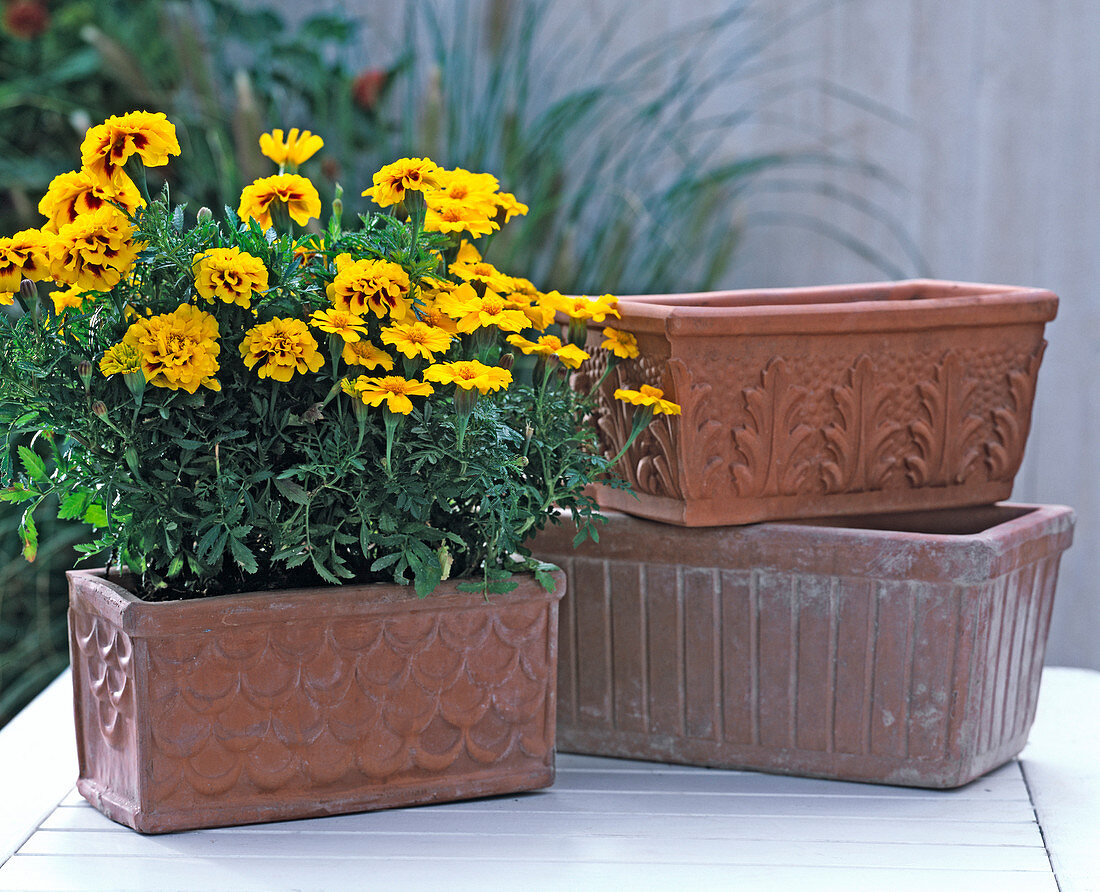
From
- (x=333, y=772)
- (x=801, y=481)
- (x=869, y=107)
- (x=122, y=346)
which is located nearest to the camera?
(x=122, y=346)

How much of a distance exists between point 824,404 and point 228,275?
52cm

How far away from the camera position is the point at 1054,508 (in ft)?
3.95

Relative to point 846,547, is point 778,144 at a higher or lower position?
higher

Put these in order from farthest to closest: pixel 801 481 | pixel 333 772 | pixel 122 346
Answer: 1. pixel 801 481
2. pixel 333 772
3. pixel 122 346

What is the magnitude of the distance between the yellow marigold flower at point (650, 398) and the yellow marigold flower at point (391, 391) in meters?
0.19

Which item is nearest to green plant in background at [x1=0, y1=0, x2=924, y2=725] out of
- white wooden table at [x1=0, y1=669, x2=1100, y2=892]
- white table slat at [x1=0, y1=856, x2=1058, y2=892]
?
white wooden table at [x1=0, y1=669, x2=1100, y2=892]

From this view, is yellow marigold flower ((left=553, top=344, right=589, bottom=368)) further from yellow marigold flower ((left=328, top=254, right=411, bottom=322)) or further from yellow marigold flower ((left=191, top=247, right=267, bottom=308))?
yellow marigold flower ((left=191, top=247, right=267, bottom=308))

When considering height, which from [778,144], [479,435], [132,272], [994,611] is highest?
[778,144]

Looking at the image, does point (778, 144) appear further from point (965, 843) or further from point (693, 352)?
point (965, 843)

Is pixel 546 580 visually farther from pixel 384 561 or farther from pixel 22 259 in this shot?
pixel 22 259

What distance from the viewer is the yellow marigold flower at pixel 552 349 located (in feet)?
3.27

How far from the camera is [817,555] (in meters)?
1.08

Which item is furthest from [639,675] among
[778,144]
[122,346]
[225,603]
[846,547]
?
[778,144]

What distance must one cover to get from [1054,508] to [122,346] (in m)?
0.85
